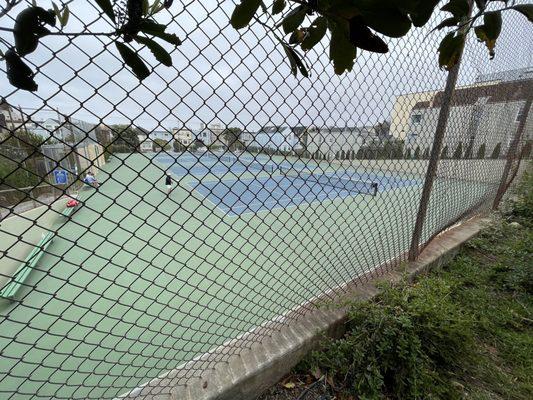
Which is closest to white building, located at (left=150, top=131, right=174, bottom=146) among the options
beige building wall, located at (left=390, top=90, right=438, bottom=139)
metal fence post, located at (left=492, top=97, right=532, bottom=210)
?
beige building wall, located at (left=390, top=90, right=438, bottom=139)

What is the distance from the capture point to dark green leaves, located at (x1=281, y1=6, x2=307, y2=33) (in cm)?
52

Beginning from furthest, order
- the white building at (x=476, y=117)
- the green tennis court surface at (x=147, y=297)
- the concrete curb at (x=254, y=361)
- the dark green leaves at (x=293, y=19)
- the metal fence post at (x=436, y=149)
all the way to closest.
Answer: the white building at (x=476, y=117) → the metal fence post at (x=436, y=149) → the green tennis court surface at (x=147, y=297) → the concrete curb at (x=254, y=361) → the dark green leaves at (x=293, y=19)

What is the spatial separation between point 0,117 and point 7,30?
0.48 meters

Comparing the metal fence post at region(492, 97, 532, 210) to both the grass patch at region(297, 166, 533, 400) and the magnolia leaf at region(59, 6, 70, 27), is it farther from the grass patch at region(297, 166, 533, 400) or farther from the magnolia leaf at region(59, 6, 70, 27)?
the magnolia leaf at region(59, 6, 70, 27)

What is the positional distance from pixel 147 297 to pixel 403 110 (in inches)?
93.3

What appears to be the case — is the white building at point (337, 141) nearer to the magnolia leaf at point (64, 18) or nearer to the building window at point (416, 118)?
the building window at point (416, 118)

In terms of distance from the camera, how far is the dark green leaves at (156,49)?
1.54 feet

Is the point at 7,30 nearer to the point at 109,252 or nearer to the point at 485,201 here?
the point at 485,201

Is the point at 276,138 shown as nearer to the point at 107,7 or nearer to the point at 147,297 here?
the point at 147,297

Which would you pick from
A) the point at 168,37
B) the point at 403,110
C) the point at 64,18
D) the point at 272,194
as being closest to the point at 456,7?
the point at 168,37

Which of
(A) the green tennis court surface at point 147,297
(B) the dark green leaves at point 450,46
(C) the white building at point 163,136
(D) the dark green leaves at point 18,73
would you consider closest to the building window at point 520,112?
(A) the green tennis court surface at point 147,297

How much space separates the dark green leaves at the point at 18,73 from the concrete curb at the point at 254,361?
1212mm

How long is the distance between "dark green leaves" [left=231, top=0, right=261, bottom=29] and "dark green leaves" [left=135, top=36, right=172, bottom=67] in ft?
0.48

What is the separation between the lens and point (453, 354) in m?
1.45
